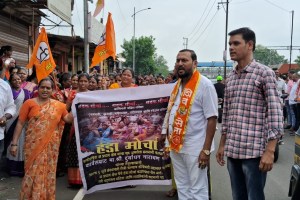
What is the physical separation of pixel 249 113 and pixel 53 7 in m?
9.23

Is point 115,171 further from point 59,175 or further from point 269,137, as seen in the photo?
point 269,137

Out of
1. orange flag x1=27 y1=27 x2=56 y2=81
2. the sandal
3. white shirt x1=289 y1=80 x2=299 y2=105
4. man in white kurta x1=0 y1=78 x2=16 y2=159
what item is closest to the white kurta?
the sandal

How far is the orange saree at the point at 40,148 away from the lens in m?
4.25

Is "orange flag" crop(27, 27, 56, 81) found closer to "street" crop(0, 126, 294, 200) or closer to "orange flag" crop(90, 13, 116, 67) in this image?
"street" crop(0, 126, 294, 200)

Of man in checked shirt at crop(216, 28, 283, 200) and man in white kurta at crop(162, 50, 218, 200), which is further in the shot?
man in white kurta at crop(162, 50, 218, 200)

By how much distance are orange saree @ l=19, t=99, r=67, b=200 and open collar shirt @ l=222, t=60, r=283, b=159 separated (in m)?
2.16

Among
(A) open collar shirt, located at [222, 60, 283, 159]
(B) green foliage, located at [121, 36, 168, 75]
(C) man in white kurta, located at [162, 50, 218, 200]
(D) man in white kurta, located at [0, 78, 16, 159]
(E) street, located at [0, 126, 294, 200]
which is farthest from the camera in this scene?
(B) green foliage, located at [121, 36, 168, 75]

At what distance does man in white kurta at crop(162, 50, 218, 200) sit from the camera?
3.65m

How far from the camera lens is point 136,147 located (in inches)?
200

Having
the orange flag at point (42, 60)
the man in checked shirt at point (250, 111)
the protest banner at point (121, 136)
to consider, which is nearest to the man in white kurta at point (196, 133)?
the man in checked shirt at point (250, 111)

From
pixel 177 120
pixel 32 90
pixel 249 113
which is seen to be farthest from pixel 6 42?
pixel 249 113

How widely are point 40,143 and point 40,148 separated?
0.18 feet

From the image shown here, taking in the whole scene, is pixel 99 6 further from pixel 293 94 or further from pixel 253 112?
pixel 253 112

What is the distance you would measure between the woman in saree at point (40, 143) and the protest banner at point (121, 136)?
507mm
